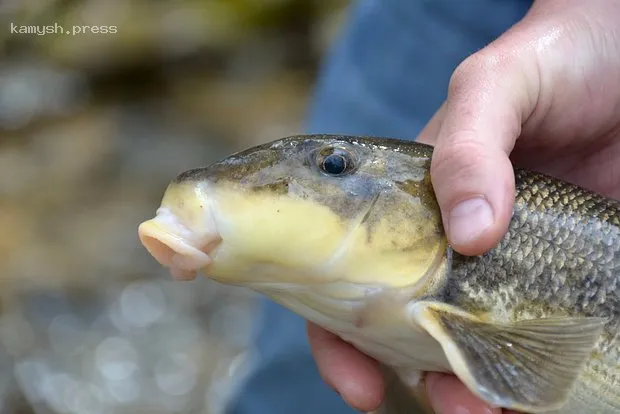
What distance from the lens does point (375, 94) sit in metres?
3.72

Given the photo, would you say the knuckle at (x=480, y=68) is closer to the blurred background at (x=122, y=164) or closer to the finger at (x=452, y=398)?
the finger at (x=452, y=398)

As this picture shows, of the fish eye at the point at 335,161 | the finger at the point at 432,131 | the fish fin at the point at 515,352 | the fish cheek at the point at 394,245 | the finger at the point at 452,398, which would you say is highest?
the finger at the point at 432,131

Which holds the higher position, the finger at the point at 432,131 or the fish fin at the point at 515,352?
the finger at the point at 432,131

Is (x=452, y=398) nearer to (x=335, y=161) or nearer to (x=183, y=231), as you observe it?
(x=335, y=161)

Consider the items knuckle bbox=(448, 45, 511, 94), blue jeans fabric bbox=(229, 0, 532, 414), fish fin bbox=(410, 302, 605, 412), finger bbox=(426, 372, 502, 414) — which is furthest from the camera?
blue jeans fabric bbox=(229, 0, 532, 414)

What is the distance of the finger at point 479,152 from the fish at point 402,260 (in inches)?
3.5

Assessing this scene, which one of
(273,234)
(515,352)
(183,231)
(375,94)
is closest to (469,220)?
(515,352)

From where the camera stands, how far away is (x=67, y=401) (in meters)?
5.93

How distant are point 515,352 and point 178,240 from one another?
832 millimetres

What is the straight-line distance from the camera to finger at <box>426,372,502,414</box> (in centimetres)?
224

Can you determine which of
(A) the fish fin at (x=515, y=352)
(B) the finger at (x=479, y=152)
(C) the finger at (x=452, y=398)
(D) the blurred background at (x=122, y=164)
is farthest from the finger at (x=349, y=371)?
(D) the blurred background at (x=122, y=164)

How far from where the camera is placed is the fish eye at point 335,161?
2.15 m

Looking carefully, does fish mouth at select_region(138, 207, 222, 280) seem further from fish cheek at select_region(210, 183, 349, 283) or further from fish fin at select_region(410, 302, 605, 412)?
fish fin at select_region(410, 302, 605, 412)

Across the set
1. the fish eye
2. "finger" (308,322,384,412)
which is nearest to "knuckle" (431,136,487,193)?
the fish eye
